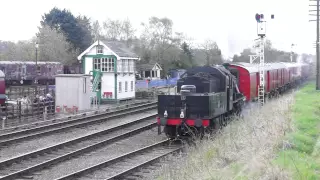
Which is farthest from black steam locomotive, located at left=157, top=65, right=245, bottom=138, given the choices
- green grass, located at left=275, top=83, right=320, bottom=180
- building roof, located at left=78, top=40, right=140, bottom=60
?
building roof, located at left=78, top=40, right=140, bottom=60

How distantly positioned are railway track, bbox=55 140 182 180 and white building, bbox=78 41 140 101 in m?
19.6

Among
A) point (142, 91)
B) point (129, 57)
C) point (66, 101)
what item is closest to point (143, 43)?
point (142, 91)

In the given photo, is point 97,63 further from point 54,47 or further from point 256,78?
point 54,47

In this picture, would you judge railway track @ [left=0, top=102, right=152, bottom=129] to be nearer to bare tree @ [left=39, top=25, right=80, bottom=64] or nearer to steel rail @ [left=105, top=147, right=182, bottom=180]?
steel rail @ [left=105, top=147, right=182, bottom=180]

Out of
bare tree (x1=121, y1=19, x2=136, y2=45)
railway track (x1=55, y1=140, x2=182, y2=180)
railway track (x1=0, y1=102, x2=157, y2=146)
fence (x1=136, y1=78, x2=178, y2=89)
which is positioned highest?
bare tree (x1=121, y1=19, x2=136, y2=45)

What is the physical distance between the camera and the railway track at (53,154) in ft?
38.1

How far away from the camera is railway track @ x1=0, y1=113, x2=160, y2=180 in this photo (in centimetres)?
1162

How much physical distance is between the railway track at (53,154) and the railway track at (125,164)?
4.46 feet

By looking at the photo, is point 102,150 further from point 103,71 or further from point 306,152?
point 103,71

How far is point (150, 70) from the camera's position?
62750 mm

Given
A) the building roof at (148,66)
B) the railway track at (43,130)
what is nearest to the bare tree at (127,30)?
the building roof at (148,66)

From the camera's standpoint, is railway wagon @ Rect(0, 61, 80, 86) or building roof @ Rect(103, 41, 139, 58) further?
railway wagon @ Rect(0, 61, 80, 86)

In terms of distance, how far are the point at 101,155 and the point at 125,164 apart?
1643 millimetres

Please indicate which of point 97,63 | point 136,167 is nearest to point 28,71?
point 97,63
